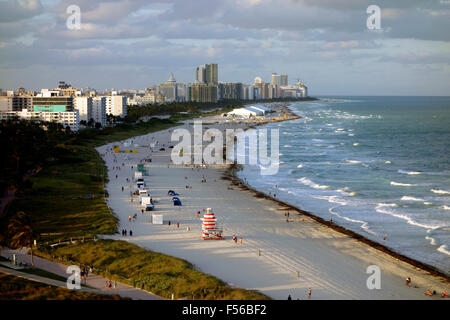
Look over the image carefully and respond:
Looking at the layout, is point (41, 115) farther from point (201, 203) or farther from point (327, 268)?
point (327, 268)

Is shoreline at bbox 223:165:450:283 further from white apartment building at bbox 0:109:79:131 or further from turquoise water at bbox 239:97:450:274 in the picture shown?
white apartment building at bbox 0:109:79:131

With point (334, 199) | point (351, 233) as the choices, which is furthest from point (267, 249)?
point (334, 199)

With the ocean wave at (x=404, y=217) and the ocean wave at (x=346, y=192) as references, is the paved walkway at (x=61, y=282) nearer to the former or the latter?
the ocean wave at (x=404, y=217)

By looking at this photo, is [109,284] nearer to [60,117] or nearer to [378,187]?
[378,187]

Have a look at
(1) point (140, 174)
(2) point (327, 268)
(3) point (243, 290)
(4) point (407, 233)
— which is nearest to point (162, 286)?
(3) point (243, 290)

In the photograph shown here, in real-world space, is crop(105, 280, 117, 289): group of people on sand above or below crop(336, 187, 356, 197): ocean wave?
below

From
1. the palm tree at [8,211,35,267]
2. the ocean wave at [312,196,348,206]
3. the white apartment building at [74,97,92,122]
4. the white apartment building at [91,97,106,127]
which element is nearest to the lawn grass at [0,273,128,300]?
the palm tree at [8,211,35,267]
